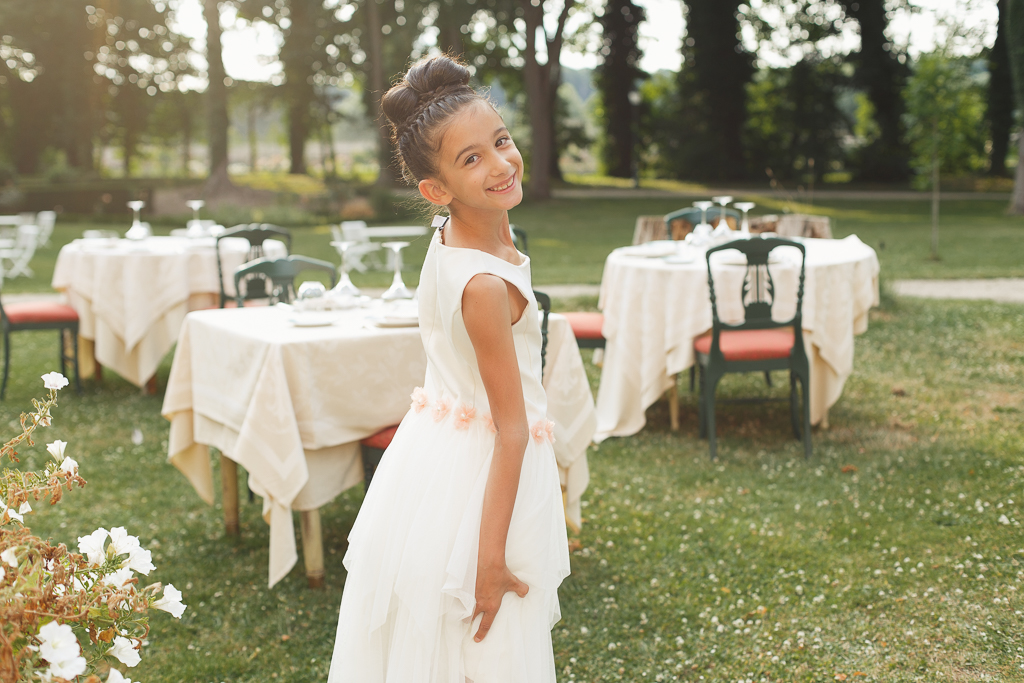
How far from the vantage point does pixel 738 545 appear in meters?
4.00

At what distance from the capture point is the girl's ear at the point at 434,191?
1.74 metres

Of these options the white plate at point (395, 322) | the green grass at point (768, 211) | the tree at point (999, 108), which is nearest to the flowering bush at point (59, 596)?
the white plate at point (395, 322)

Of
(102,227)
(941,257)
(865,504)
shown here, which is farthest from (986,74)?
(865,504)

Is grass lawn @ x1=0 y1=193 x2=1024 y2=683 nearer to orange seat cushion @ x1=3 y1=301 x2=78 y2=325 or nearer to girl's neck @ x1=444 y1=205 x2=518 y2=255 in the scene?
orange seat cushion @ x1=3 y1=301 x2=78 y2=325

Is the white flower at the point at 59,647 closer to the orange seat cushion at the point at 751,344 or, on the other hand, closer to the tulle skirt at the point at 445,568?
the tulle skirt at the point at 445,568

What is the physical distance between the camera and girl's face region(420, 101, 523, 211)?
5.54 feet

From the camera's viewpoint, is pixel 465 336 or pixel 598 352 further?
pixel 598 352

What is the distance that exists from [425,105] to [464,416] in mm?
636

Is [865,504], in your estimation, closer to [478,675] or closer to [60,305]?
[478,675]

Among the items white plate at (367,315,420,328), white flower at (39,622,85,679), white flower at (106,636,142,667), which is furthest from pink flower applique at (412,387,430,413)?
white plate at (367,315,420,328)

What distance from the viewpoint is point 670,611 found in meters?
3.43

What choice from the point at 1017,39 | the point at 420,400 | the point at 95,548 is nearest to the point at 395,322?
the point at 420,400

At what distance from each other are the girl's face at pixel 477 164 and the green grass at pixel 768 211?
9.75 m

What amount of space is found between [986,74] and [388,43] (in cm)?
2086
